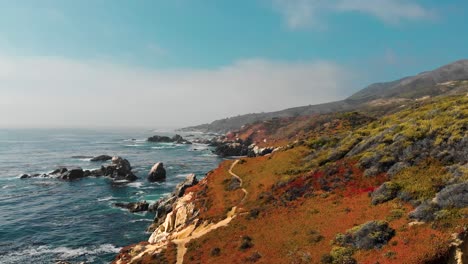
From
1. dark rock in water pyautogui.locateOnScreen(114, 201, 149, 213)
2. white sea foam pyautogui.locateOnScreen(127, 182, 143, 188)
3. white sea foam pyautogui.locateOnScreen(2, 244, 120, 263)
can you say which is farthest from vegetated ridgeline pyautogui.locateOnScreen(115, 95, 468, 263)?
white sea foam pyautogui.locateOnScreen(127, 182, 143, 188)

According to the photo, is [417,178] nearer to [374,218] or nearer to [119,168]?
[374,218]

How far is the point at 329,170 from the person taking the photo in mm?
49969

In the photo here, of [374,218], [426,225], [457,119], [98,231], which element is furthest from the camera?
[98,231]

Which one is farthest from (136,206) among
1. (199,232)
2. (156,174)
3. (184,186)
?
(199,232)

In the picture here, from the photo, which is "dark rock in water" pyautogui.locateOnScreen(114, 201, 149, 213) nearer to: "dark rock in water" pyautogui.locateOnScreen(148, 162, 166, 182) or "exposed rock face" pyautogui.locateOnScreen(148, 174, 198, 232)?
"exposed rock face" pyautogui.locateOnScreen(148, 174, 198, 232)

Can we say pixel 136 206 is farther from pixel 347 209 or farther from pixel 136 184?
pixel 347 209

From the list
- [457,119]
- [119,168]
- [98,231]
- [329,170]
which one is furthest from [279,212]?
[119,168]

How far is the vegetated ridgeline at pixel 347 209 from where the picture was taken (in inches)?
1025

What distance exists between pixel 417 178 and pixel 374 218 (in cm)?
972

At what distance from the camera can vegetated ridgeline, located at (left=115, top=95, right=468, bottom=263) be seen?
26031 mm

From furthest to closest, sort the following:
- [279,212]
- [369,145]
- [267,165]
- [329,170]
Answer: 1. [267,165]
2. [369,145]
3. [329,170]
4. [279,212]

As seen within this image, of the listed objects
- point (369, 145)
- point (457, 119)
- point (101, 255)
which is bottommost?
point (101, 255)

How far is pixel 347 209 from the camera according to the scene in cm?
3606

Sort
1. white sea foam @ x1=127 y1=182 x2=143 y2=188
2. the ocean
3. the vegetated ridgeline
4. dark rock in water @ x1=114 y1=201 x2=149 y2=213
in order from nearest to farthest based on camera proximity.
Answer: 1. the vegetated ridgeline
2. the ocean
3. dark rock in water @ x1=114 y1=201 x2=149 y2=213
4. white sea foam @ x1=127 y1=182 x2=143 y2=188
